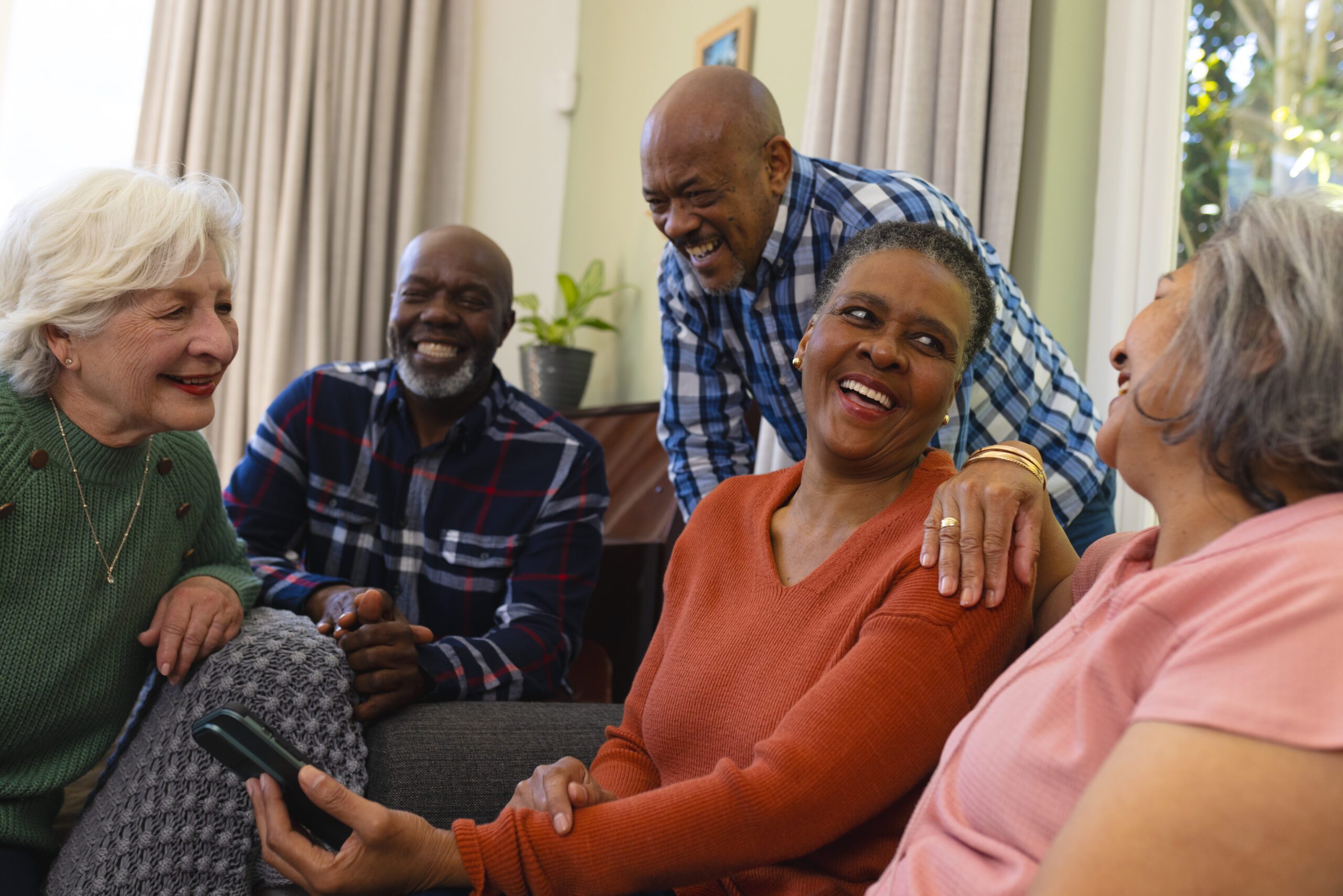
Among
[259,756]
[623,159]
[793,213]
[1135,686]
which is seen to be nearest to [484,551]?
[793,213]

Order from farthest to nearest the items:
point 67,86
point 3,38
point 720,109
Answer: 1. point 67,86
2. point 3,38
3. point 720,109

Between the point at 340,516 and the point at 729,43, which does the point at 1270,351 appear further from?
the point at 729,43

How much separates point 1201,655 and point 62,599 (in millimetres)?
1423

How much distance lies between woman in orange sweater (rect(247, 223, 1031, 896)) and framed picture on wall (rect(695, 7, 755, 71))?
216 cm

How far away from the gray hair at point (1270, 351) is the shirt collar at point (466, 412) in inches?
63.1

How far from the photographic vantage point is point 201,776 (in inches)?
56.1

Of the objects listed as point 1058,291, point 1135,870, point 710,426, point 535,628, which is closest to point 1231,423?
point 1135,870

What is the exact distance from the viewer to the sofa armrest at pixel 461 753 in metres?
1.56

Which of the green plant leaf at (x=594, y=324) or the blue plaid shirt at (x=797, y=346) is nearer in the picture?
the blue plaid shirt at (x=797, y=346)

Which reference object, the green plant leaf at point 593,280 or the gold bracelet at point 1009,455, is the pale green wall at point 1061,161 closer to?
the gold bracelet at point 1009,455

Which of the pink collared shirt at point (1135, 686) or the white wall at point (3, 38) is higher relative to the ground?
the white wall at point (3, 38)

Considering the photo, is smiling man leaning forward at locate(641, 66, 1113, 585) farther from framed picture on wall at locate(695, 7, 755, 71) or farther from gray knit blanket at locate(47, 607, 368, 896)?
framed picture on wall at locate(695, 7, 755, 71)

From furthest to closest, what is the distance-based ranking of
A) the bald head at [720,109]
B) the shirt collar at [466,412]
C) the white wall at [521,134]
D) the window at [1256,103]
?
the white wall at [521,134]
the shirt collar at [466,412]
the window at [1256,103]
the bald head at [720,109]

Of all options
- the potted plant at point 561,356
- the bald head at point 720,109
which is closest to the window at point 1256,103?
the bald head at point 720,109
